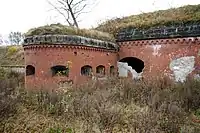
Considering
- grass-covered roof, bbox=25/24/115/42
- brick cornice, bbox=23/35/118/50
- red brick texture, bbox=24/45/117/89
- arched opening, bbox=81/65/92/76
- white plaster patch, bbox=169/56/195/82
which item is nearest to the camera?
brick cornice, bbox=23/35/118/50

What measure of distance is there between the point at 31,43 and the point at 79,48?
233cm

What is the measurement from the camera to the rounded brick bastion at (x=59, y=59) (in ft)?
46.3

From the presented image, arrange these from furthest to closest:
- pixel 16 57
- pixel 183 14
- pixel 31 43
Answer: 1. pixel 16 57
2. pixel 183 14
3. pixel 31 43

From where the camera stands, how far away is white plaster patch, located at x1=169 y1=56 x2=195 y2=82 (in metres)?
14.7

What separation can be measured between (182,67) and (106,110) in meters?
7.34

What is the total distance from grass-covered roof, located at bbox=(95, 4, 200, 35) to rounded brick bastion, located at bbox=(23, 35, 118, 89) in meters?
2.84

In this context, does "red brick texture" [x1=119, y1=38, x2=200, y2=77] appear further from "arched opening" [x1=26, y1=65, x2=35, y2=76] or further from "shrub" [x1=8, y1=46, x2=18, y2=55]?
"shrub" [x1=8, y1=46, x2=18, y2=55]

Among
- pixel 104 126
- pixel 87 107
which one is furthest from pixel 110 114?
pixel 87 107

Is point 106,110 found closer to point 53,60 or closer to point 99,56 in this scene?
point 53,60

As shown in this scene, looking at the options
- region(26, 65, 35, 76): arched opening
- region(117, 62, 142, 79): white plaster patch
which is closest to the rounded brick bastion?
region(26, 65, 35, 76): arched opening

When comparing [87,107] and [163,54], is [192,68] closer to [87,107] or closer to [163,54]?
[163,54]

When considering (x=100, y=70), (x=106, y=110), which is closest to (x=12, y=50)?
(x=100, y=70)

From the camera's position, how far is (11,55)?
1147 inches

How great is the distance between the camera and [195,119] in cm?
974
